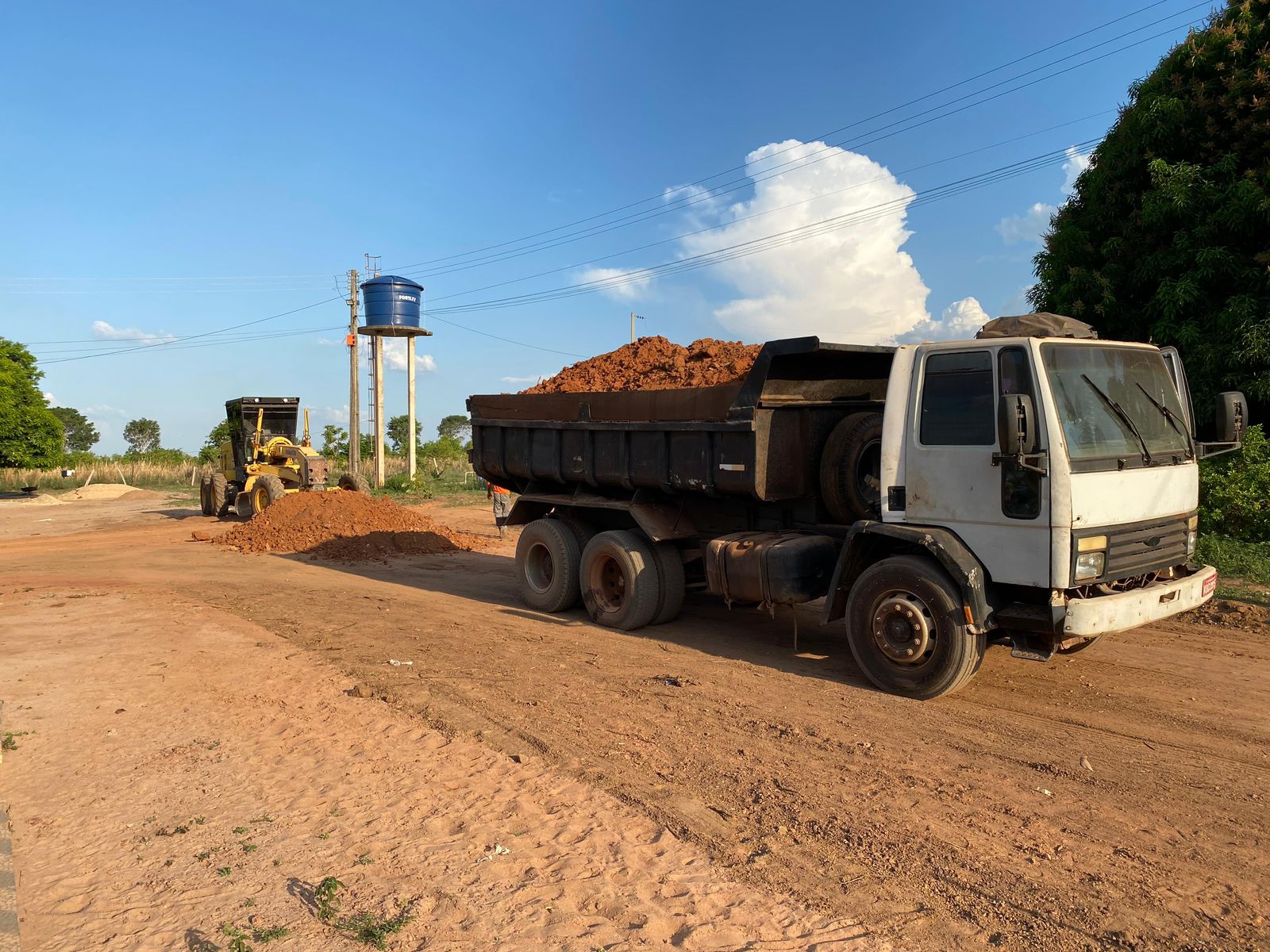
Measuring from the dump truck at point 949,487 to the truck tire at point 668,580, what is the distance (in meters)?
0.21

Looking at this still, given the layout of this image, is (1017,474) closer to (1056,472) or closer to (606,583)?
(1056,472)

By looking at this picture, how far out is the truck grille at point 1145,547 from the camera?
18.4 ft

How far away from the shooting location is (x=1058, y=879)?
12.1 feet

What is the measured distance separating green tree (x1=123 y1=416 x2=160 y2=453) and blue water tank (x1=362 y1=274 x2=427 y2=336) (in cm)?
5712

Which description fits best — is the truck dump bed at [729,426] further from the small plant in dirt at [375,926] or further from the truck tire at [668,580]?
the small plant in dirt at [375,926]

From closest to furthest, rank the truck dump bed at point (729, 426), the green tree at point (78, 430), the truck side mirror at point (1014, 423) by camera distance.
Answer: the truck side mirror at point (1014, 423), the truck dump bed at point (729, 426), the green tree at point (78, 430)

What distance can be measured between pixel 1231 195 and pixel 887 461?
29.4 feet

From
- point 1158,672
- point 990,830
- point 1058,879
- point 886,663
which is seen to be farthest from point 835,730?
point 1158,672

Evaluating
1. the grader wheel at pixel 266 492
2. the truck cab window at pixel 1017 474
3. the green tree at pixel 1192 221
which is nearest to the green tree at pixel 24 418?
the grader wheel at pixel 266 492

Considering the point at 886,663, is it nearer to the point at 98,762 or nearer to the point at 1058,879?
the point at 1058,879

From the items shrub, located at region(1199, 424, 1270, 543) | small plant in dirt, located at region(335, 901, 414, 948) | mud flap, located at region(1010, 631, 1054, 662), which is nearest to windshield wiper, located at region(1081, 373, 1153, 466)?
mud flap, located at region(1010, 631, 1054, 662)

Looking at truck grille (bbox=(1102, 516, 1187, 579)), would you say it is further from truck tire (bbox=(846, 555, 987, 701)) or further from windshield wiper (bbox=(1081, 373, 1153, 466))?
truck tire (bbox=(846, 555, 987, 701))

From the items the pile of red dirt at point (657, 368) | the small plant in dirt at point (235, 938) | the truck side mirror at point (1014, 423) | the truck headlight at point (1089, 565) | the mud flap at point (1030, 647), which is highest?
the pile of red dirt at point (657, 368)

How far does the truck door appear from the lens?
557 centimetres
